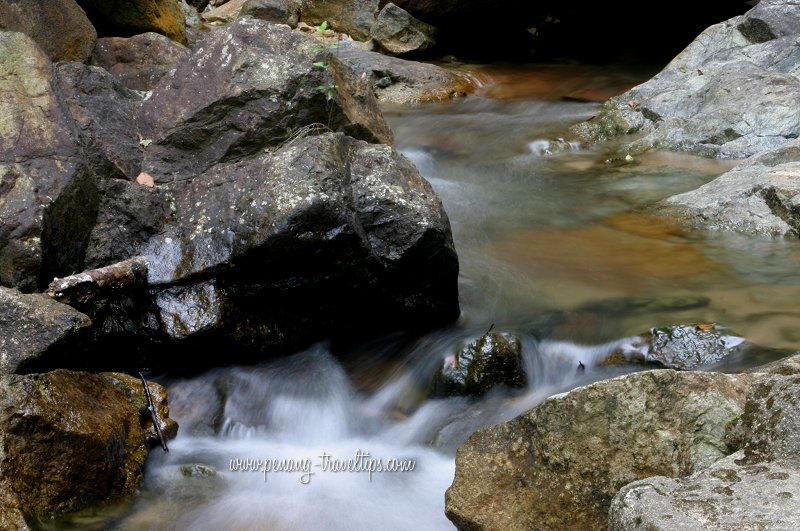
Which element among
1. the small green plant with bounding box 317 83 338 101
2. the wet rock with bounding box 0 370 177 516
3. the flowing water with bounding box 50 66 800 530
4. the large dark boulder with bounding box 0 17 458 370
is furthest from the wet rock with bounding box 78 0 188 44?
the wet rock with bounding box 0 370 177 516

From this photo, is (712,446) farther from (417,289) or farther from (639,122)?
(639,122)

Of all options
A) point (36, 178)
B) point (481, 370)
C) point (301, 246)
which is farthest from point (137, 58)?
point (481, 370)

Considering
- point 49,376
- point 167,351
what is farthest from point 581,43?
point 49,376

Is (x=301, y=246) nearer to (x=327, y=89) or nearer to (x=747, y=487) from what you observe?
(x=327, y=89)

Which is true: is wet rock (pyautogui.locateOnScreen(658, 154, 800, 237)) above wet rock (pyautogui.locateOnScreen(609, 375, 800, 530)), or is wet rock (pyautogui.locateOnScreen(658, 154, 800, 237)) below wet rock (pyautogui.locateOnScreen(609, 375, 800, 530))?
below

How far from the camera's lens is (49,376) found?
10.6 ft

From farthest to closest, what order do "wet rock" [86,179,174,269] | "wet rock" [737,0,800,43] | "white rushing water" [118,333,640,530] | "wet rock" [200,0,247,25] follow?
"wet rock" [200,0,247,25]
"wet rock" [737,0,800,43]
"wet rock" [86,179,174,269]
"white rushing water" [118,333,640,530]

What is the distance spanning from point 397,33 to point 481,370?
970cm

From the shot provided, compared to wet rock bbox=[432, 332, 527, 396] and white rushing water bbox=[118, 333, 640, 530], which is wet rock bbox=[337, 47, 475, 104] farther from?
wet rock bbox=[432, 332, 527, 396]

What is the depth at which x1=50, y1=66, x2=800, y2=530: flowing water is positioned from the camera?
3586 mm

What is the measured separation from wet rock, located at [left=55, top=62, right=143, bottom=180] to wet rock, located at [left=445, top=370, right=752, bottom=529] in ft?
9.62

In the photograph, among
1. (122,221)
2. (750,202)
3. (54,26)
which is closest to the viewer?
(122,221)

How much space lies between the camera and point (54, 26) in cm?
560

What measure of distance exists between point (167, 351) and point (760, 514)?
3.24 m
